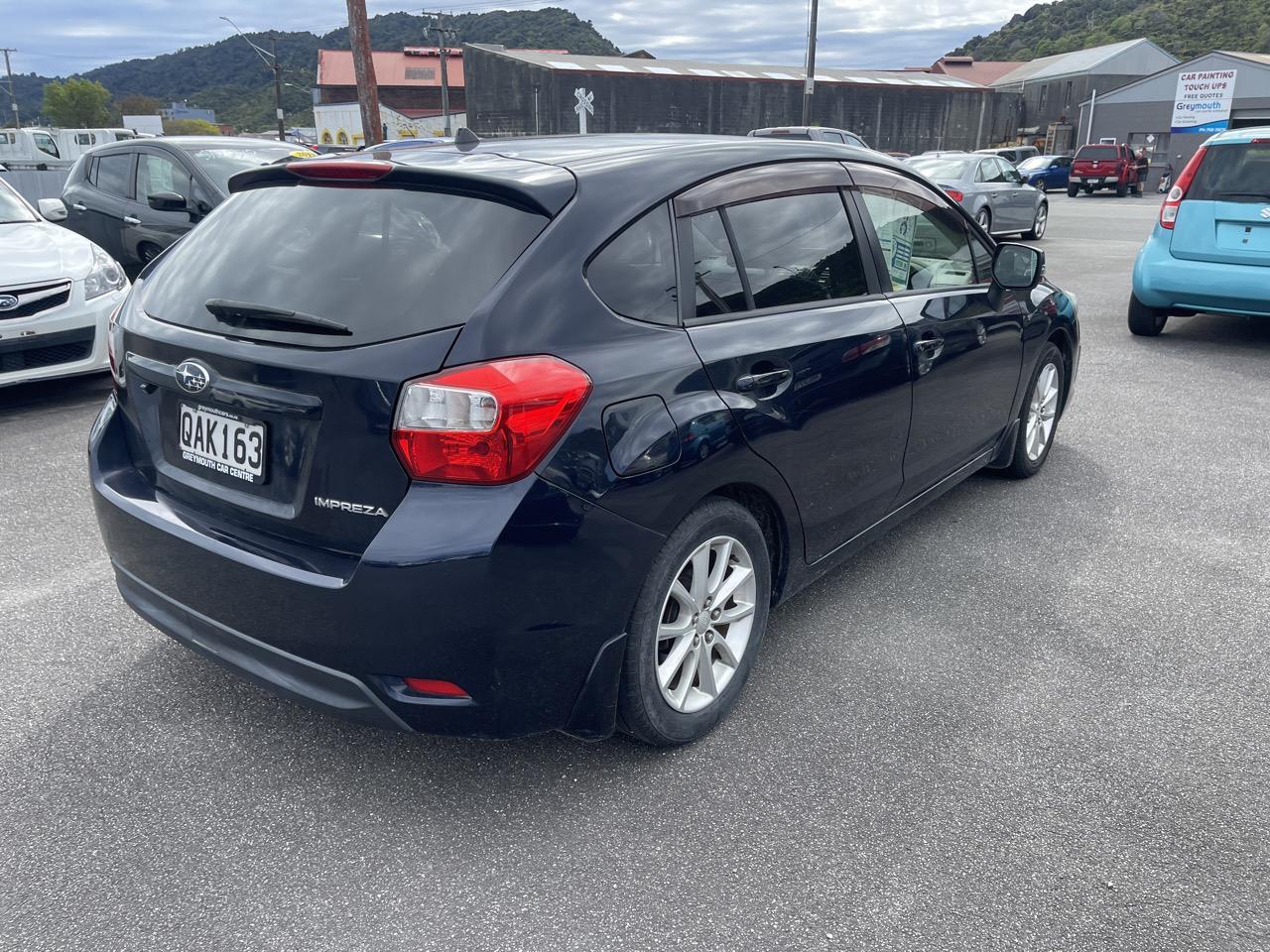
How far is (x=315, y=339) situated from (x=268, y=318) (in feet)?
0.63

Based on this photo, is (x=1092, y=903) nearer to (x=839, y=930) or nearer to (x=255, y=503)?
(x=839, y=930)

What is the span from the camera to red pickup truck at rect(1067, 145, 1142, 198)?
107 ft

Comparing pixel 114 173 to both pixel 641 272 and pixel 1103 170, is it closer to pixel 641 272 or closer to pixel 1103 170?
pixel 641 272

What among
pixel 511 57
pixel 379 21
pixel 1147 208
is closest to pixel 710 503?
pixel 1147 208

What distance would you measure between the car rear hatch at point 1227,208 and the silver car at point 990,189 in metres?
7.70

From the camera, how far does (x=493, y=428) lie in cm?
212

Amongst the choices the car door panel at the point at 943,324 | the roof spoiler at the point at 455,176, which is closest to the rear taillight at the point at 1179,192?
the car door panel at the point at 943,324

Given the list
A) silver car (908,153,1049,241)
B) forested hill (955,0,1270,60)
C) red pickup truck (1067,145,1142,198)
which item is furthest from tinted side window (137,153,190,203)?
forested hill (955,0,1270,60)

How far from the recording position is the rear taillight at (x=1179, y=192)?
766 cm

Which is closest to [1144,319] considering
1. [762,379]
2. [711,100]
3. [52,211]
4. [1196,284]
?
[1196,284]

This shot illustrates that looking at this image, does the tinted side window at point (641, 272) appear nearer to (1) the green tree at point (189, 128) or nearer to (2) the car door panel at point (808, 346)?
(2) the car door panel at point (808, 346)

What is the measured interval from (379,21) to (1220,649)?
13841 centimetres

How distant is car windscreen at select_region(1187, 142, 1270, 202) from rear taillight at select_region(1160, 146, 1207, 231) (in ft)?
0.13

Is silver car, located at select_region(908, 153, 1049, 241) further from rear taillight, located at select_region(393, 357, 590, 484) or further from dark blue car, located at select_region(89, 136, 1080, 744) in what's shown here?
rear taillight, located at select_region(393, 357, 590, 484)
